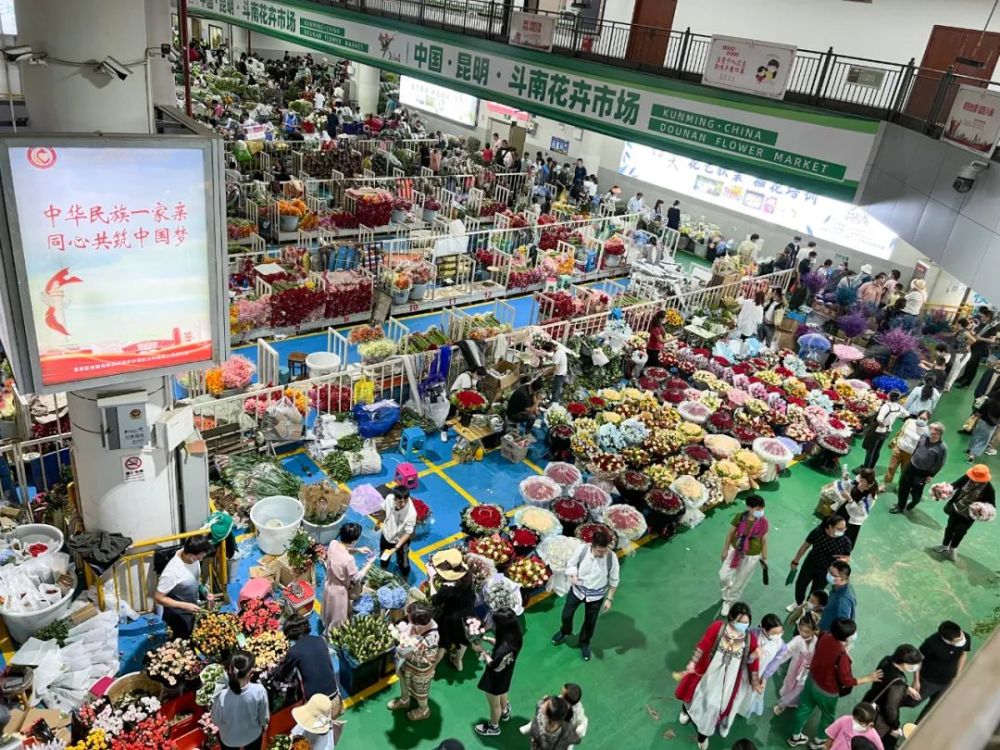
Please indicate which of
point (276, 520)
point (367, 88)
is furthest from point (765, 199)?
point (367, 88)

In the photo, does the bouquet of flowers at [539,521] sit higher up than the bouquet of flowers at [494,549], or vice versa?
the bouquet of flowers at [494,549]

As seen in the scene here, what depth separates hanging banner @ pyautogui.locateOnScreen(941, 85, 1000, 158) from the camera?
9820 mm

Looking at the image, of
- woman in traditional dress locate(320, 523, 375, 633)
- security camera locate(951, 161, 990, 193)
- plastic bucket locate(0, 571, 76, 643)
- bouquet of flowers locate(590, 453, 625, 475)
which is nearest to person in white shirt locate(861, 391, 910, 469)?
security camera locate(951, 161, 990, 193)

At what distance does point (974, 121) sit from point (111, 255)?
11.2 metres

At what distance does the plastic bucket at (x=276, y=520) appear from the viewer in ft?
27.7

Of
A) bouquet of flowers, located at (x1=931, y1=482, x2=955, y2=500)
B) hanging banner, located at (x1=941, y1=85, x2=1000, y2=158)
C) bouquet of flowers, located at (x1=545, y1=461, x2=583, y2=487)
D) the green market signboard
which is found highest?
hanging banner, located at (x1=941, y1=85, x2=1000, y2=158)

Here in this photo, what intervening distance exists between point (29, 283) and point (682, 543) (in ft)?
27.7

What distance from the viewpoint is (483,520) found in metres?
8.93

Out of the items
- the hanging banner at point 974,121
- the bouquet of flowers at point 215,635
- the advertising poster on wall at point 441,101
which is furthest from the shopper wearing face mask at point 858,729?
the advertising poster on wall at point 441,101

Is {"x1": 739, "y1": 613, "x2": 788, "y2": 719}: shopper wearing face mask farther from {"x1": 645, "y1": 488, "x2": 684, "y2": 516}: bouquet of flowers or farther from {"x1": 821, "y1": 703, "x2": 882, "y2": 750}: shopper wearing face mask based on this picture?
{"x1": 645, "y1": 488, "x2": 684, "y2": 516}: bouquet of flowers

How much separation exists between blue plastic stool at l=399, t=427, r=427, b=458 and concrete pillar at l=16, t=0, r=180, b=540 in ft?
15.4

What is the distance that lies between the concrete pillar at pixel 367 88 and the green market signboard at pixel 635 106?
9415 millimetres

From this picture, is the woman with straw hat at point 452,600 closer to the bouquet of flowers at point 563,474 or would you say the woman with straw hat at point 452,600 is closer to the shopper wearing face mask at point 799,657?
the shopper wearing face mask at point 799,657

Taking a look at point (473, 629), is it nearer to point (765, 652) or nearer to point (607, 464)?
point (765, 652)
